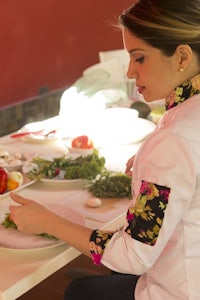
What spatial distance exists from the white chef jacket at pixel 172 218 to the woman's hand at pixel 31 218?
0.61 ft

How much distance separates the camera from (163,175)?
1145 mm

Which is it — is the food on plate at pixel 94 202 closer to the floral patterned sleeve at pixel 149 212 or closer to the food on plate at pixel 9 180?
the food on plate at pixel 9 180

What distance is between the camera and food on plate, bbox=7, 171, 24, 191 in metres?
1.71

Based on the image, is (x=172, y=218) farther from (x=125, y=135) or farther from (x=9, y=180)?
(x=125, y=135)

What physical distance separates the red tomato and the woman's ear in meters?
0.89

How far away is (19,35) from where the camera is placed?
335 cm

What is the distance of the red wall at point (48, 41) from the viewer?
3316 millimetres

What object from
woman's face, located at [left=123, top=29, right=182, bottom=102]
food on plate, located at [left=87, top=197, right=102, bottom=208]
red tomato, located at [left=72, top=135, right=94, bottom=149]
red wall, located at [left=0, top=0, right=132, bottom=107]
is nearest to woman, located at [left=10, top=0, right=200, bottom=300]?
woman's face, located at [left=123, top=29, right=182, bottom=102]

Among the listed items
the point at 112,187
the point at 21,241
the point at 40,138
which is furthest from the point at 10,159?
the point at 21,241

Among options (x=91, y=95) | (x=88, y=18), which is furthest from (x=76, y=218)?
(x=88, y=18)

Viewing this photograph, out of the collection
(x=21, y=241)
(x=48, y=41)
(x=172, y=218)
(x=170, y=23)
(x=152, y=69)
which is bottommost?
(x=21, y=241)

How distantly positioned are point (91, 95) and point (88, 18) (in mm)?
1573

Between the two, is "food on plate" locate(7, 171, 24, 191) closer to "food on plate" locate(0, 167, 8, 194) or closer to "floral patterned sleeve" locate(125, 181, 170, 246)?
"food on plate" locate(0, 167, 8, 194)

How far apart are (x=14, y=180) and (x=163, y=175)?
2.33ft
